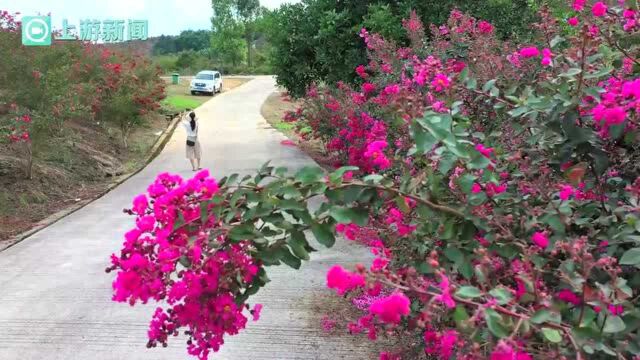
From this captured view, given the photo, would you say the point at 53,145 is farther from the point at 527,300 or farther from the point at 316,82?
the point at 527,300

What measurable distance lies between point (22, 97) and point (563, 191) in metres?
10.3

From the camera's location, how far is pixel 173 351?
450 cm

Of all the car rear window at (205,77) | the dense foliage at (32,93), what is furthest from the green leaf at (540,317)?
the car rear window at (205,77)

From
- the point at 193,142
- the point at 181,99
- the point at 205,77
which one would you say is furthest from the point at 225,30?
the point at 193,142

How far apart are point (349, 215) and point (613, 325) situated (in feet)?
2.63

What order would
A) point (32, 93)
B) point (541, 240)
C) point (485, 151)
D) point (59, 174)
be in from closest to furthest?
point (541, 240), point (485, 151), point (32, 93), point (59, 174)

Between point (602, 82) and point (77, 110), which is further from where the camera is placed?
point (77, 110)

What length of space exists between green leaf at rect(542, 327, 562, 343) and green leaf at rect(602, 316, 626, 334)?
14 cm

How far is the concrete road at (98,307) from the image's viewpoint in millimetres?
4527

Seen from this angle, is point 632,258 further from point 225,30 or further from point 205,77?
point 225,30

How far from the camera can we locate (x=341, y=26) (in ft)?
34.7

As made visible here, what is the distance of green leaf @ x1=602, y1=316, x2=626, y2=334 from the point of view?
147 centimetres

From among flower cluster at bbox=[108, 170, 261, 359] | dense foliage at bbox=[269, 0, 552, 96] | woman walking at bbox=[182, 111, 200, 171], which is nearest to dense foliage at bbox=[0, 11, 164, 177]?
woman walking at bbox=[182, 111, 200, 171]

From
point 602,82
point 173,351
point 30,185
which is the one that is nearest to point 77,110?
point 30,185
